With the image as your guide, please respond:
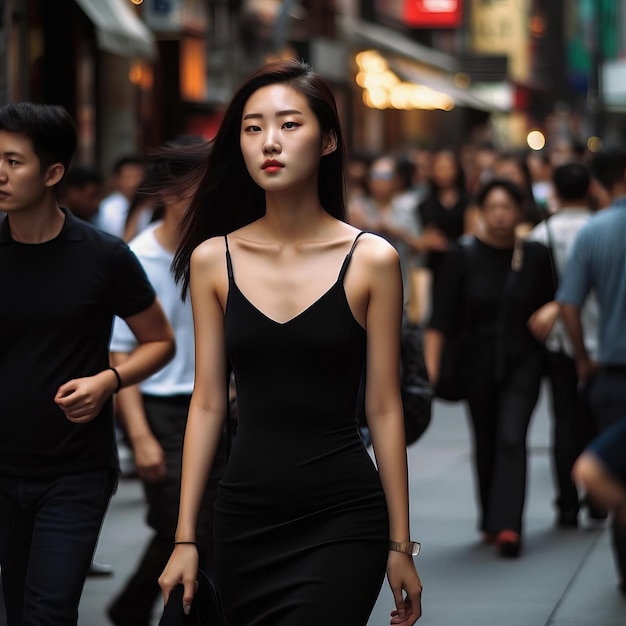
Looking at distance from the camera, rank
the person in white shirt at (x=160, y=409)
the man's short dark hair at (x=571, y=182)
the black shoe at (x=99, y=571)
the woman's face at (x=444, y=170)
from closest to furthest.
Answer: the person in white shirt at (x=160, y=409)
the black shoe at (x=99, y=571)
the man's short dark hair at (x=571, y=182)
the woman's face at (x=444, y=170)

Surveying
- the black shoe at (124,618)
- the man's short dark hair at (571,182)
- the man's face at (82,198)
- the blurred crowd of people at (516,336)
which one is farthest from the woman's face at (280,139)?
the man's face at (82,198)

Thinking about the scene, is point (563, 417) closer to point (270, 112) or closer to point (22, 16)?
point (270, 112)

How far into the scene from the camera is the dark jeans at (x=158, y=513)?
6000 mm

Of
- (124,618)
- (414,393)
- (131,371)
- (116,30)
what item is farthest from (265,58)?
(131,371)

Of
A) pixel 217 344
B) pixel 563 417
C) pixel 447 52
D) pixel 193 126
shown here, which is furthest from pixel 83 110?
pixel 447 52

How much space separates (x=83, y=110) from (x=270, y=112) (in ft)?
53.4

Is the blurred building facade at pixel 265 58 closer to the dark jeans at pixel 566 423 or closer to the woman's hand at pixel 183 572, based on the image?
the woman's hand at pixel 183 572

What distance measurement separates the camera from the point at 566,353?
928 cm

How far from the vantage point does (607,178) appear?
8820mm

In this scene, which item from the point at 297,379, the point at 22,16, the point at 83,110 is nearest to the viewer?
the point at 297,379

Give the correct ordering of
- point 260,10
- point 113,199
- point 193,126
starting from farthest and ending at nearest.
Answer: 1. point 260,10
2. point 193,126
3. point 113,199

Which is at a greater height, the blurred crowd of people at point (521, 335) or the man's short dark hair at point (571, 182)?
the man's short dark hair at point (571, 182)

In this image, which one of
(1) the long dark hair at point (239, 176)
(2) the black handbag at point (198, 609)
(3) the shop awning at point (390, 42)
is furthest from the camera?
(3) the shop awning at point (390, 42)

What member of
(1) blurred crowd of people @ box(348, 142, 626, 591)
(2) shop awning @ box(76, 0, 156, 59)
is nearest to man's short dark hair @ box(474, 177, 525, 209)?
(1) blurred crowd of people @ box(348, 142, 626, 591)
